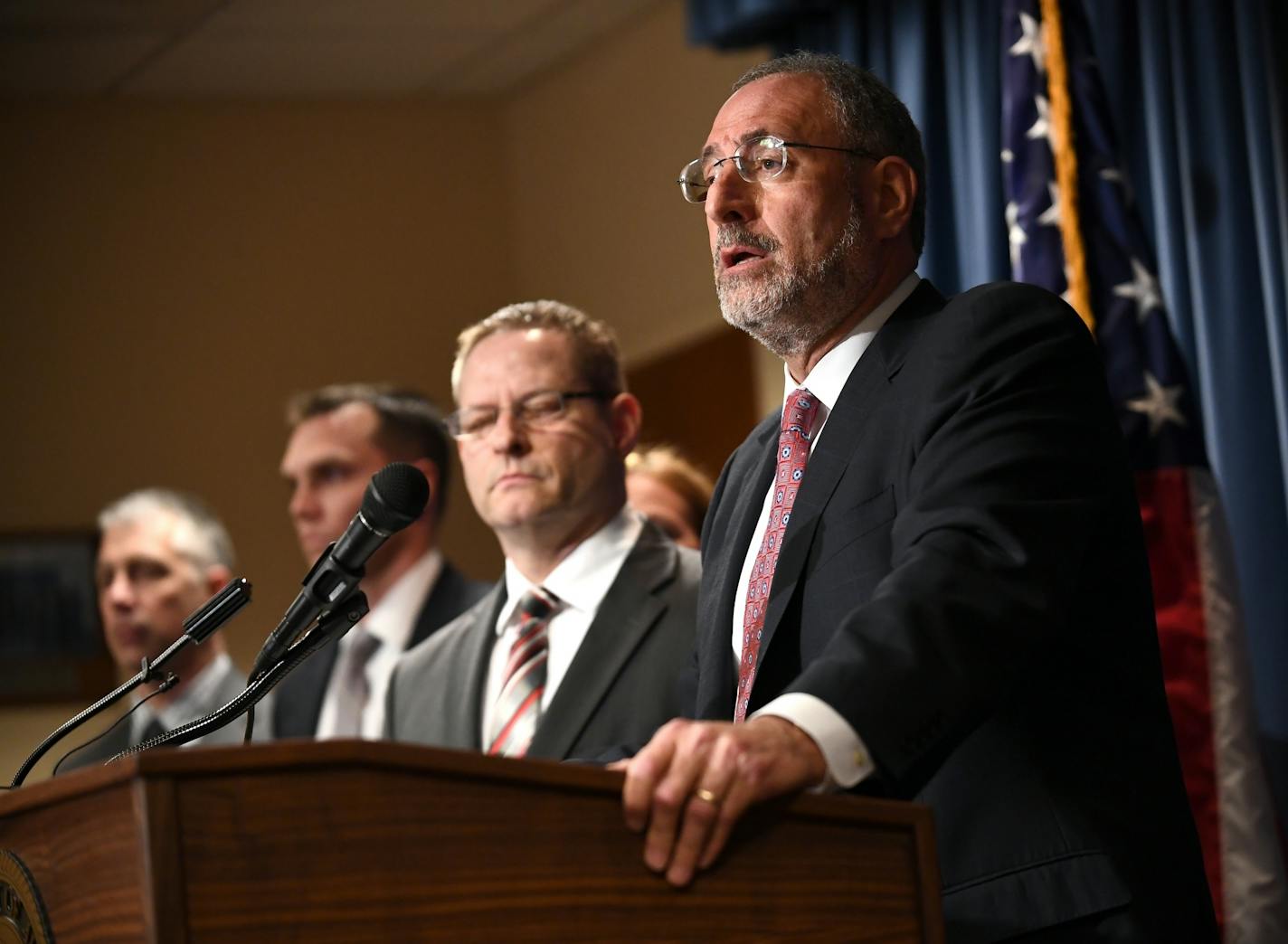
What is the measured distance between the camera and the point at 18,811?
1425 mm

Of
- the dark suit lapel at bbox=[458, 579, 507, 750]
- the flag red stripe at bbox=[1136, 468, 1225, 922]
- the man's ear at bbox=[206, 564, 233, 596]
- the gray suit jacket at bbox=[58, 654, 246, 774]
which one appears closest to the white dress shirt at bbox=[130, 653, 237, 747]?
the gray suit jacket at bbox=[58, 654, 246, 774]

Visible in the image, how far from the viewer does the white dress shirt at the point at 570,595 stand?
3.23 metres

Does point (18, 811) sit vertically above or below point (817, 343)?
below

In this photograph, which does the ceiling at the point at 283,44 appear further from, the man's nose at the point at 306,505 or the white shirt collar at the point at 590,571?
the white shirt collar at the point at 590,571

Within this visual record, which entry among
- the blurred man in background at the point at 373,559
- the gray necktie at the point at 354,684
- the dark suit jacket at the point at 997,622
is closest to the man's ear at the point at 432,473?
the blurred man in background at the point at 373,559

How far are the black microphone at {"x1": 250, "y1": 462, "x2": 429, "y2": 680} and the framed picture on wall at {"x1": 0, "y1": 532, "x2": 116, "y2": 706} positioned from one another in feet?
16.0

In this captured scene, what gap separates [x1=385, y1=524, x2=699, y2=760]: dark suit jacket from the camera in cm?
301

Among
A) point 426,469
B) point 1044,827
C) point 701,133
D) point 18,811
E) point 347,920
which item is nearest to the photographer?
point 347,920

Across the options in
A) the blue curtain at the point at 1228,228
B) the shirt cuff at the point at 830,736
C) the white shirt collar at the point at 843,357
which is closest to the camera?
the shirt cuff at the point at 830,736

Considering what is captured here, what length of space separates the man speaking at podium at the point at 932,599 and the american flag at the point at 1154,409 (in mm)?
1442

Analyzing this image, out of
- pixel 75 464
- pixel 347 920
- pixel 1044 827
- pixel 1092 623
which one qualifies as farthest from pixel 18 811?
pixel 75 464

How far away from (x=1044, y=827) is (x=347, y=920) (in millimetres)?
745

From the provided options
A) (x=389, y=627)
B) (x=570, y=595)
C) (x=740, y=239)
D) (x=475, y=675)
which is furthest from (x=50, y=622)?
(x=740, y=239)

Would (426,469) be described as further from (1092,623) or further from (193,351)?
(1092,623)
